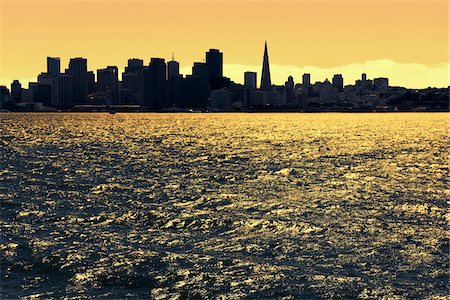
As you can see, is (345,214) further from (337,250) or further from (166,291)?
(166,291)

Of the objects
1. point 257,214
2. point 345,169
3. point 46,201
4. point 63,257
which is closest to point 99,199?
point 46,201

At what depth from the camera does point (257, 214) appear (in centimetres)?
4578

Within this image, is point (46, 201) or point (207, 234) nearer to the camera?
point (207, 234)

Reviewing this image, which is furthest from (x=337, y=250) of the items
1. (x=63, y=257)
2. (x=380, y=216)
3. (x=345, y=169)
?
(x=345, y=169)

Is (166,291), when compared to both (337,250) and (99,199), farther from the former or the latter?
(99,199)

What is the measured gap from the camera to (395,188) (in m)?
60.7

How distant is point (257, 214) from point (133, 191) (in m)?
16.7

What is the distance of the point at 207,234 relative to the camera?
39562 mm

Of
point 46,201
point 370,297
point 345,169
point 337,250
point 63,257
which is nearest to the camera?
point 370,297

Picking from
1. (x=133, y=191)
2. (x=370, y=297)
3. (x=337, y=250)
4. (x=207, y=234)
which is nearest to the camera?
(x=370, y=297)

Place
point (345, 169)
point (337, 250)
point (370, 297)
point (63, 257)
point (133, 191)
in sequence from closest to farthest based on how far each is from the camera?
point (370, 297)
point (63, 257)
point (337, 250)
point (133, 191)
point (345, 169)

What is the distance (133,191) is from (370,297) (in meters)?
34.3

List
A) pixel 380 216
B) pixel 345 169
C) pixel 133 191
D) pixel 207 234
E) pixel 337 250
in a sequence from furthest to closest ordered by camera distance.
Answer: pixel 345 169, pixel 133 191, pixel 380 216, pixel 207 234, pixel 337 250

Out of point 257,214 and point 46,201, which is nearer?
point 257,214
